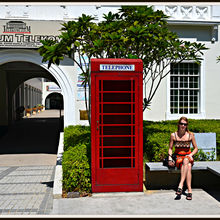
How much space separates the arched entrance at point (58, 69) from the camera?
1213 cm

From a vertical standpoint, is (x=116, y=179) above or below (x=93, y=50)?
below

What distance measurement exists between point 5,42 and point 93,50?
5.74m

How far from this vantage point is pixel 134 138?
6117 mm

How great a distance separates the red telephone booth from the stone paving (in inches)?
47.1

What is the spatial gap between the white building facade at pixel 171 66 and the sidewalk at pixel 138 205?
7.02 metres

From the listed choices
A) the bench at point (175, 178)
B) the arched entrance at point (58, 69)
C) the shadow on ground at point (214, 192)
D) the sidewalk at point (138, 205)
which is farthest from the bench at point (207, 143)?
the arched entrance at point (58, 69)

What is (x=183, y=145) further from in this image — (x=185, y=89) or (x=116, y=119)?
(x=185, y=89)

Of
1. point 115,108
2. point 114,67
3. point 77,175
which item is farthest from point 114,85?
point 77,175

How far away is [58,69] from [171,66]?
16.8ft

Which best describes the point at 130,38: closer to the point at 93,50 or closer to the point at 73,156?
the point at 93,50

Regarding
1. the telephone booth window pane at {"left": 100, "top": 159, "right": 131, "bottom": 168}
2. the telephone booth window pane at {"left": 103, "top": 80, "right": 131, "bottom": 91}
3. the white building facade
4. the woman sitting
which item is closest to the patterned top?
the woman sitting

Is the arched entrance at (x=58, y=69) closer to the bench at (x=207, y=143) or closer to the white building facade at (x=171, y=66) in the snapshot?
the white building facade at (x=171, y=66)

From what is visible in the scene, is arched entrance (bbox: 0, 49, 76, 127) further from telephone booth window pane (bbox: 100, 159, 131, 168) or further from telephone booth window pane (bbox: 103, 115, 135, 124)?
telephone booth window pane (bbox: 100, 159, 131, 168)

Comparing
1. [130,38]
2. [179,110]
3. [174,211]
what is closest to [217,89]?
[179,110]
